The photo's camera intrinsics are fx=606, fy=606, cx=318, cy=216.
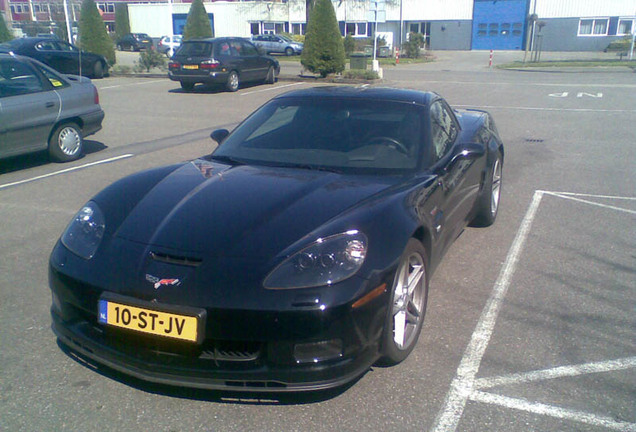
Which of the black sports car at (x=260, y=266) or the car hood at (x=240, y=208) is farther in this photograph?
the car hood at (x=240, y=208)

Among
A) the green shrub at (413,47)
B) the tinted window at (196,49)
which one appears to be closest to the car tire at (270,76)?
the tinted window at (196,49)

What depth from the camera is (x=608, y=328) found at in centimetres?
391

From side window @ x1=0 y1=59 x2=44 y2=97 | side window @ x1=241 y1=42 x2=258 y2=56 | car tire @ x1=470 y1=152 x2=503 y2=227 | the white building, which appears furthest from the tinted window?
the white building

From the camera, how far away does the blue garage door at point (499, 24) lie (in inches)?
2222

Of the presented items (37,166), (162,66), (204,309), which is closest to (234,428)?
(204,309)

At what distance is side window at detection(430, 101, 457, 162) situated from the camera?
4.42 m

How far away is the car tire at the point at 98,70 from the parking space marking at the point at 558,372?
973 inches

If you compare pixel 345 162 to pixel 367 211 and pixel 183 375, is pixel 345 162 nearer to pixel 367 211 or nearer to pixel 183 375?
pixel 367 211

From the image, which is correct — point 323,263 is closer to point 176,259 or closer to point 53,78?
point 176,259

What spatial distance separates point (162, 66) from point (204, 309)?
28.0 meters

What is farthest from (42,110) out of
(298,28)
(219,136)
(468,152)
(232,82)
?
(298,28)

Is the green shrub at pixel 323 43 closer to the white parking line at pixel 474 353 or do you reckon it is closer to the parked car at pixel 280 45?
the white parking line at pixel 474 353

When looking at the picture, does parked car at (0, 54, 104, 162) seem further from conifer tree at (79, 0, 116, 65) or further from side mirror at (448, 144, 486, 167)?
conifer tree at (79, 0, 116, 65)

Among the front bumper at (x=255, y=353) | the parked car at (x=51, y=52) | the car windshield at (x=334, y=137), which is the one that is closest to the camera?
the front bumper at (x=255, y=353)
